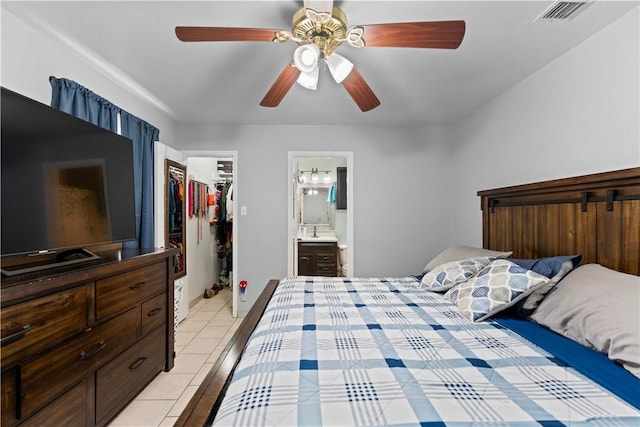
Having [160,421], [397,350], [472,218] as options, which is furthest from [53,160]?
[472,218]

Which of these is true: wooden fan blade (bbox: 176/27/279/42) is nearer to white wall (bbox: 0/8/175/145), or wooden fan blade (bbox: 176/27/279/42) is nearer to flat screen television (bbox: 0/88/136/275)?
flat screen television (bbox: 0/88/136/275)

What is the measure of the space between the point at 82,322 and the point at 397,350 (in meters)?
1.56

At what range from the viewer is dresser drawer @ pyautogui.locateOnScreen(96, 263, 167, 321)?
1535 millimetres

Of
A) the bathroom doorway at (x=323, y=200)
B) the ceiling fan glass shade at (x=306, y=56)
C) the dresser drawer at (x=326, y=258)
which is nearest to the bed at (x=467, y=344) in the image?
the ceiling fan glass shade at (x=306, y=56)

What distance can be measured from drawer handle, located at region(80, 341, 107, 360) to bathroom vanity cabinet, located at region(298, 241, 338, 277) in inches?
132

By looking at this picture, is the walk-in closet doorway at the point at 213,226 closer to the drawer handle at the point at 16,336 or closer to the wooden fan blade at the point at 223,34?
the wooden fan blade at the point at 223,34

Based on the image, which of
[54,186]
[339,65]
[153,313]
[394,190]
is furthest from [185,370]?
[394,190]

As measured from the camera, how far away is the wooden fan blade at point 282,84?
176 cm

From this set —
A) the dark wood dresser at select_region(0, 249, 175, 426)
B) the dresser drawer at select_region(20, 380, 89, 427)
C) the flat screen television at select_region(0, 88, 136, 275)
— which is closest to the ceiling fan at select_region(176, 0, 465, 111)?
the flat screen television at select_region(0, 88, 136, 275)

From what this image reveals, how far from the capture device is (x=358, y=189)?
3.64 metres

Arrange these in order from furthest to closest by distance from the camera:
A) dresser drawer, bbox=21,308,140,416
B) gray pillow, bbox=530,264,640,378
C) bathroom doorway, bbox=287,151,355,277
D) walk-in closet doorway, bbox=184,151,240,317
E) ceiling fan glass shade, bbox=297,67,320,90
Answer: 1. bathroom doorway, bbox=287,151,355,277
2. walk-in closet doorway, bbox=184,151,240,317
3. ceiling fan glass shade, bbox=297,67,320,90
4. dresser drawer, bbox=21,308,140,416
5. gray pillow, bbox=530,264,640,378

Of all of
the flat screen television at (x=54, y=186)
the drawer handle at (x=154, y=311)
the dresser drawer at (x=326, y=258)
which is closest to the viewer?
the flat screen television at (x=54, y=186)

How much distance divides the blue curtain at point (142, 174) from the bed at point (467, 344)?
1488mm

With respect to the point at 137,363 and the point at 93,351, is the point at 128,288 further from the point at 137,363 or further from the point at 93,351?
the point at 137,363
